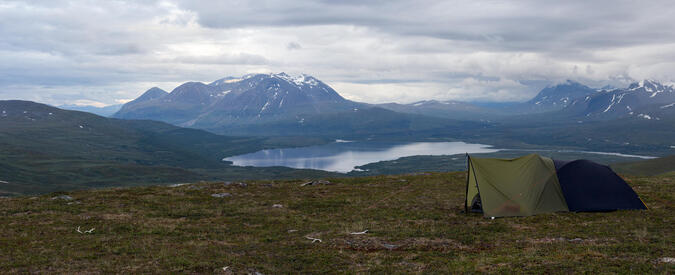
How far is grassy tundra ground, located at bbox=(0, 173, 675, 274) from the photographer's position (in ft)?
53.9

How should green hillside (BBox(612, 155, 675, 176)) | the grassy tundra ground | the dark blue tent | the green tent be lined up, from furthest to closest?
green hillside (BBox(612, 155, 675, 176)), the dark blue tent, the green tent, the grassy tundra ground

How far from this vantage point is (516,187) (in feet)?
86.5

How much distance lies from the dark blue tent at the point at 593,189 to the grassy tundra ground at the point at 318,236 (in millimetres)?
826

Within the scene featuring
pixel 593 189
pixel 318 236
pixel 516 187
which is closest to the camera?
pixel 318 236

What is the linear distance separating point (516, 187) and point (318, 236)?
12.3 meters

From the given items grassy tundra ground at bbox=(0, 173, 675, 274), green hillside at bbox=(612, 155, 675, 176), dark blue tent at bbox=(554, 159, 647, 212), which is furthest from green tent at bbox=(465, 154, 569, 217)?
green hillside at bbox=(612, 155, 675, 176)

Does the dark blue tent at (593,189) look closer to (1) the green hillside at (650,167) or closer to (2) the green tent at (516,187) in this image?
(2) the green tent at (516,187)

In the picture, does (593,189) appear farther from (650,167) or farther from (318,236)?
(650,167)

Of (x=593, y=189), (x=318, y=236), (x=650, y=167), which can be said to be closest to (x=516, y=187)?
(x=593, y=189)

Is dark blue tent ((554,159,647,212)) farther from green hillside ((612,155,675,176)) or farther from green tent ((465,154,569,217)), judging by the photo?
green hillside ((612,155,675,176))

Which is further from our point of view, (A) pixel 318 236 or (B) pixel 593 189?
(B) pixel 593 189

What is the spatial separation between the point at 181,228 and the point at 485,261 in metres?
15.4

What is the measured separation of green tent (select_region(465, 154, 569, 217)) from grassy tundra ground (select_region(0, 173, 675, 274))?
3.71ft

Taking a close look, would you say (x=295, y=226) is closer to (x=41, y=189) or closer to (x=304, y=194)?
(x=304, y=194)
